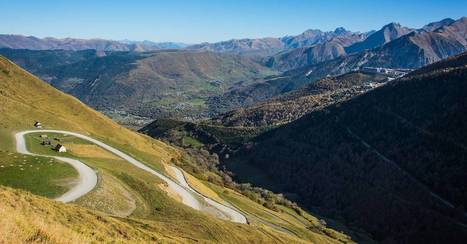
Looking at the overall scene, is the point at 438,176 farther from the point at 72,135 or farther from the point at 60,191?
the point at 60,191

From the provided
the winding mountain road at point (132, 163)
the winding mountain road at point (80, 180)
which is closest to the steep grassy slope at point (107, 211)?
the winding mountain road at point (80, 180)

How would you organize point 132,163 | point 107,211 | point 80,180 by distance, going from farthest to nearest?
1. point 132,163
2. point 80,180
3. point 107,211

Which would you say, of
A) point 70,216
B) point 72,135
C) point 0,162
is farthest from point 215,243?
point 72,135

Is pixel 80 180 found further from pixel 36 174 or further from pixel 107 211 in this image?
pixel 107 211

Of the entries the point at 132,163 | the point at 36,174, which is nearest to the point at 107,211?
the point at 36,174

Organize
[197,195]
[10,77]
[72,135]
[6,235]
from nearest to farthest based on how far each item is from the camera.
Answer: [6,235] < [197,195] < [72,135] < [10,77]

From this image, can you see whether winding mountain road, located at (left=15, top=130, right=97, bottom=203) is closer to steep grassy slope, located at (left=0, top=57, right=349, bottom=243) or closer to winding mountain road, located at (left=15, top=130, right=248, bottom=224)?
winding mountain road, located at (left=15, top=130, right=248, bottom=224)
